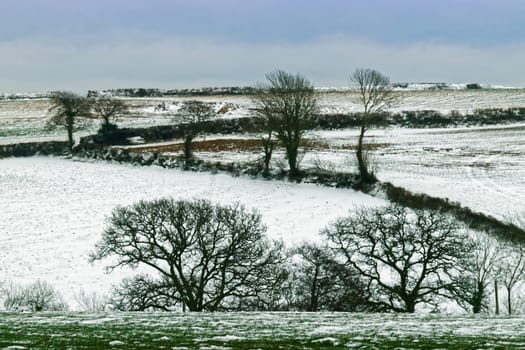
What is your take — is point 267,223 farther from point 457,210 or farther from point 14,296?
point 14,296

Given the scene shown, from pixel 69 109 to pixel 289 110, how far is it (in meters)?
30.4

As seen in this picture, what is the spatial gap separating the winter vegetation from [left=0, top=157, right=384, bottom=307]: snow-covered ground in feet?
0.64

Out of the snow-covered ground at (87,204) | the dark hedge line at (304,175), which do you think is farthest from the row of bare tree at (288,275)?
the dark hedge line at (304,175)

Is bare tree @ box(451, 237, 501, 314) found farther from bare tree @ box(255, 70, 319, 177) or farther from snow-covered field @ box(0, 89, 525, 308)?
bare tree @ box(255, 70, 319, 177)

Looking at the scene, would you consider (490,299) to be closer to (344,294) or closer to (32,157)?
(344,294)

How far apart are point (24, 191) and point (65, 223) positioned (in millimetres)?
11963

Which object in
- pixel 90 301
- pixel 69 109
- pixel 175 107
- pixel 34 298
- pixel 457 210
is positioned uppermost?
pixel 175 107

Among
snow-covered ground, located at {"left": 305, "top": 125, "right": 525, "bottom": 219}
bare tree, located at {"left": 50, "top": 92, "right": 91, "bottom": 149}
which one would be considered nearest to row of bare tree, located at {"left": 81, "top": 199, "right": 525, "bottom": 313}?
snow-covered ground, located at {"left": 305, "top": 125, "right": 525, "bottom": 219}

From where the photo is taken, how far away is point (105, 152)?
6384cm

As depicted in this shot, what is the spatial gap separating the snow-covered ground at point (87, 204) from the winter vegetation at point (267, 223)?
195mm

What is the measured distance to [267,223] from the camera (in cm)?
3928

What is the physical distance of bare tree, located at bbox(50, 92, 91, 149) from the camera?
2707 inches

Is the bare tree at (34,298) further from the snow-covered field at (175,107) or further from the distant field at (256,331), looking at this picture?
the snow-covered field at (175,107)

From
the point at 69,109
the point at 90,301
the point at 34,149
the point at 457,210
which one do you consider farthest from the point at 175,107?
the point at 90,301
